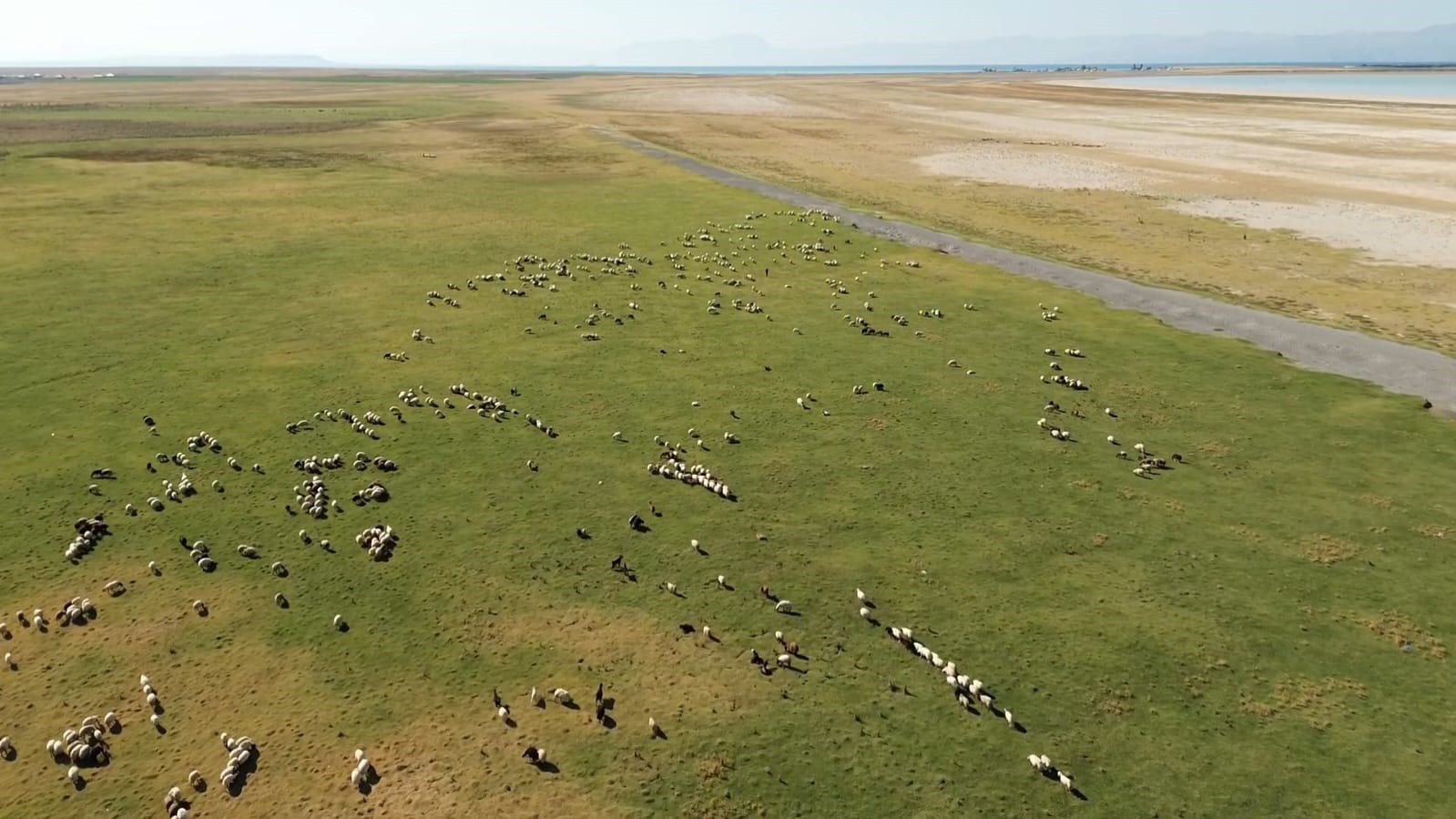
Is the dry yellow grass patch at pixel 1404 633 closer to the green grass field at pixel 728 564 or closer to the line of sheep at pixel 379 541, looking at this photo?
the green grass field at pixel 728 564

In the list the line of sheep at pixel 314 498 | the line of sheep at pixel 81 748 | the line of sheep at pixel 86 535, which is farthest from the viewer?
the line of sheep at pixel 314 498

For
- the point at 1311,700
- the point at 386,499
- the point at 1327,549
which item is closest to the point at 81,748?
the point at 386,499

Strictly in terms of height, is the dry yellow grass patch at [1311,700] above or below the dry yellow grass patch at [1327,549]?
below

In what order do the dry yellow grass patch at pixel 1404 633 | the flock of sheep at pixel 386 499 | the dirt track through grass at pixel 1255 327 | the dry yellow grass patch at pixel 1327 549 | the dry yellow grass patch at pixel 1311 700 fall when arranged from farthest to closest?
1. the dirt track through grass at pixel 1255 327
2. the dry yellow grass patch at pixel 1327 549
3. the dry yellow grass patch at pixel 1404 633
4. the dry yellow grass patch at pixel 1311 700
5. the flock of sheep at pixel 386 499

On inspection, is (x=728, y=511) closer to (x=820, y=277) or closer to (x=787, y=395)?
(x=787, y=395)

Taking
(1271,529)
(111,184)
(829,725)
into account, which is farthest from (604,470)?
(111,184)

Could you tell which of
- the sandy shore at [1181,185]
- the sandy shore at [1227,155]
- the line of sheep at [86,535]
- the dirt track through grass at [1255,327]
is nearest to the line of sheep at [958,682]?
the line of sheep at [86,535]

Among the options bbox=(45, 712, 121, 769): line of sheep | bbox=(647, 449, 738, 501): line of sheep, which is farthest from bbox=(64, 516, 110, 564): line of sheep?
bbox=(647, 449, 738, 501): line of sheep
